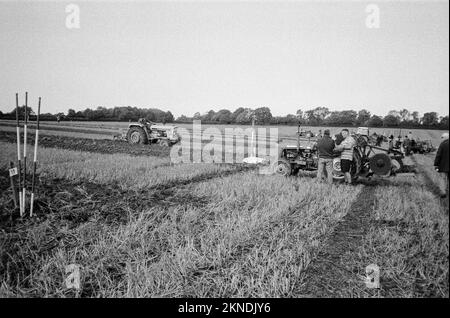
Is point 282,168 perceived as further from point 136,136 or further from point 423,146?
point 423,146

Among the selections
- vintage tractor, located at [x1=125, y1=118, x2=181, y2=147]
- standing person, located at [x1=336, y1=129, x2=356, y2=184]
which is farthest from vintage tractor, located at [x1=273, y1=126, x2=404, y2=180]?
vintage tractor, located at [x1=125, y1=118, x2=181, y2=147]

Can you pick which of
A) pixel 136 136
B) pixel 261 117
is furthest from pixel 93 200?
pixel 261 117

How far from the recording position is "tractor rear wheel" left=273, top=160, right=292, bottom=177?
8496mm

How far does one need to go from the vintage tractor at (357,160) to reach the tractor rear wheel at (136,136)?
9690mm

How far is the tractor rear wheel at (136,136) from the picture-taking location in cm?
1544

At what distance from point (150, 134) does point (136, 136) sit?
900 millimetres

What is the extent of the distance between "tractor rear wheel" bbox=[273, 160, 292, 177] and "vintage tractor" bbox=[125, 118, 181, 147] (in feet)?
28.0

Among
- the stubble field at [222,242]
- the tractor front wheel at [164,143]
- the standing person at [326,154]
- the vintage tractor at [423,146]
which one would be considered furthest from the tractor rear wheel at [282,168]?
the vintage tractor at [423,146]

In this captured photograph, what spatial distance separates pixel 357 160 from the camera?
7.26 meters

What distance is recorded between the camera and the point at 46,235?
3.78 m

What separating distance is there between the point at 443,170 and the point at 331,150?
9.89 ft
